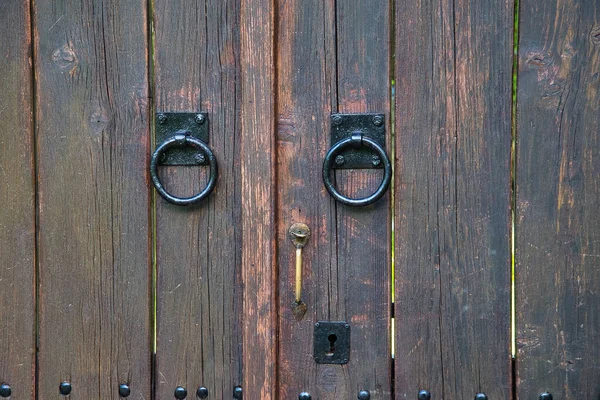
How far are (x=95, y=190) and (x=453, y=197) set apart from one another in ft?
2.26

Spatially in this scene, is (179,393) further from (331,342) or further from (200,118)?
(200,118)

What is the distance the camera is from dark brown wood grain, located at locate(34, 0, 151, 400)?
143 cm

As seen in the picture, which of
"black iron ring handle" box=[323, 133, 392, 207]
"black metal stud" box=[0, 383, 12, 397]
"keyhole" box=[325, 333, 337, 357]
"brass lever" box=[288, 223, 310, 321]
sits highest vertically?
"black iron ring handle" box=[323, 133, 392, 207]

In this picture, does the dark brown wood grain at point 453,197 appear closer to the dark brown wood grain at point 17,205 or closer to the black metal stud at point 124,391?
the black metal stud at point 124,391

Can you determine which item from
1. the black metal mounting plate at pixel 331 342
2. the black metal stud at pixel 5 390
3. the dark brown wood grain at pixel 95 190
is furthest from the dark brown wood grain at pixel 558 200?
the black metal stud at pixel 5 390

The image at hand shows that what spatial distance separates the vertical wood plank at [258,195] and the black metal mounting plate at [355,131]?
0.12m

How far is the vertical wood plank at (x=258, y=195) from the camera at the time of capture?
4.42ft

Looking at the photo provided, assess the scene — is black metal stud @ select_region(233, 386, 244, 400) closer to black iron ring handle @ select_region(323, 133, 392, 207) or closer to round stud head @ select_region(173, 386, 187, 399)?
round stud head @ select_region(173, 386, 187, 399)

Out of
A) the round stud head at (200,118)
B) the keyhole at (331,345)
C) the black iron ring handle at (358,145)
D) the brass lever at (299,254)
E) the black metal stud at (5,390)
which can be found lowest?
the black metal stud at (5,390)

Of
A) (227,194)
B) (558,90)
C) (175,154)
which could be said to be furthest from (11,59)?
(558,90)

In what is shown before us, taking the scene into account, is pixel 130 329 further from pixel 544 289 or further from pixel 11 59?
pixel 544 289

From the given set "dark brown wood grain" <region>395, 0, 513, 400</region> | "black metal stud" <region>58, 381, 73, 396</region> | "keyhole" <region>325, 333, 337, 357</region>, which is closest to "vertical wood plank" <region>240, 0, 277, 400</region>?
"keyhole" <region>325, 333, 337, 357</region>

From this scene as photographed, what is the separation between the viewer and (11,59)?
144cm

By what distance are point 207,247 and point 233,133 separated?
0.74 ft
